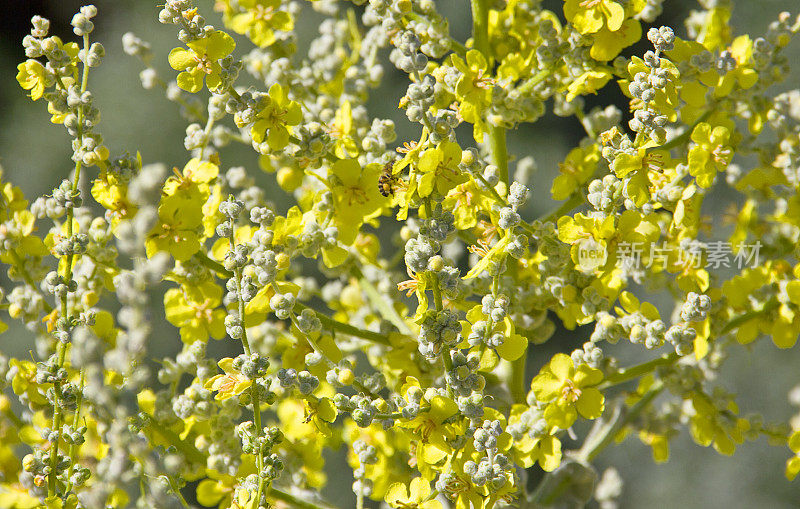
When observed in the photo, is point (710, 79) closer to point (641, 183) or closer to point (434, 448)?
point (641, 183)

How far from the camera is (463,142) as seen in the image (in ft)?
6.48

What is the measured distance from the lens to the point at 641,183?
26.2 inches

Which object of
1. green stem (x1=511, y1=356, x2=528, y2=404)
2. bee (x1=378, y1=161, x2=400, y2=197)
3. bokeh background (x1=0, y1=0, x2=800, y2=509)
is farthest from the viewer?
bokeh background (x1=0, y1=0, x2=800, y2=509)

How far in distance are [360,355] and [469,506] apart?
1.35 meters

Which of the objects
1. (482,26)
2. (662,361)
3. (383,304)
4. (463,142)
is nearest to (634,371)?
(662,361)

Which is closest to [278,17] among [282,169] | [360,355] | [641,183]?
[282,169]

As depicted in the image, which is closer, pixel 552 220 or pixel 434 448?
pixel 434 448

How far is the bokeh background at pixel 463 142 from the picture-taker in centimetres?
200

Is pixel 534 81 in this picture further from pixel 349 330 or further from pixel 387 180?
pixel 349 330

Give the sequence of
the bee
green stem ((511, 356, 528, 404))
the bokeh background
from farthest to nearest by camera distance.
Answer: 1. the bokeh background
2. green stem ((511, 356, 528, 404))
3. the bee

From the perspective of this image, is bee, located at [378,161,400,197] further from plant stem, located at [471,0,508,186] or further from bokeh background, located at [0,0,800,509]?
bokeh background, located at [0,0,800,509]

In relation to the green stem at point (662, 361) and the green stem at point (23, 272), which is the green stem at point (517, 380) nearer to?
the green stem at point (662, 361)

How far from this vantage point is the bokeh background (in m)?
2.00

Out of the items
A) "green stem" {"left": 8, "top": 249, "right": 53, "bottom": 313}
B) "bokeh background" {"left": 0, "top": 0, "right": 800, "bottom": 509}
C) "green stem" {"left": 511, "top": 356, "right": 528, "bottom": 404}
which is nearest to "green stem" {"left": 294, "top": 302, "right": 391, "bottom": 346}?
"green stem" {"left": 511, "top": 356, "right": 528, "bottom": 404}
